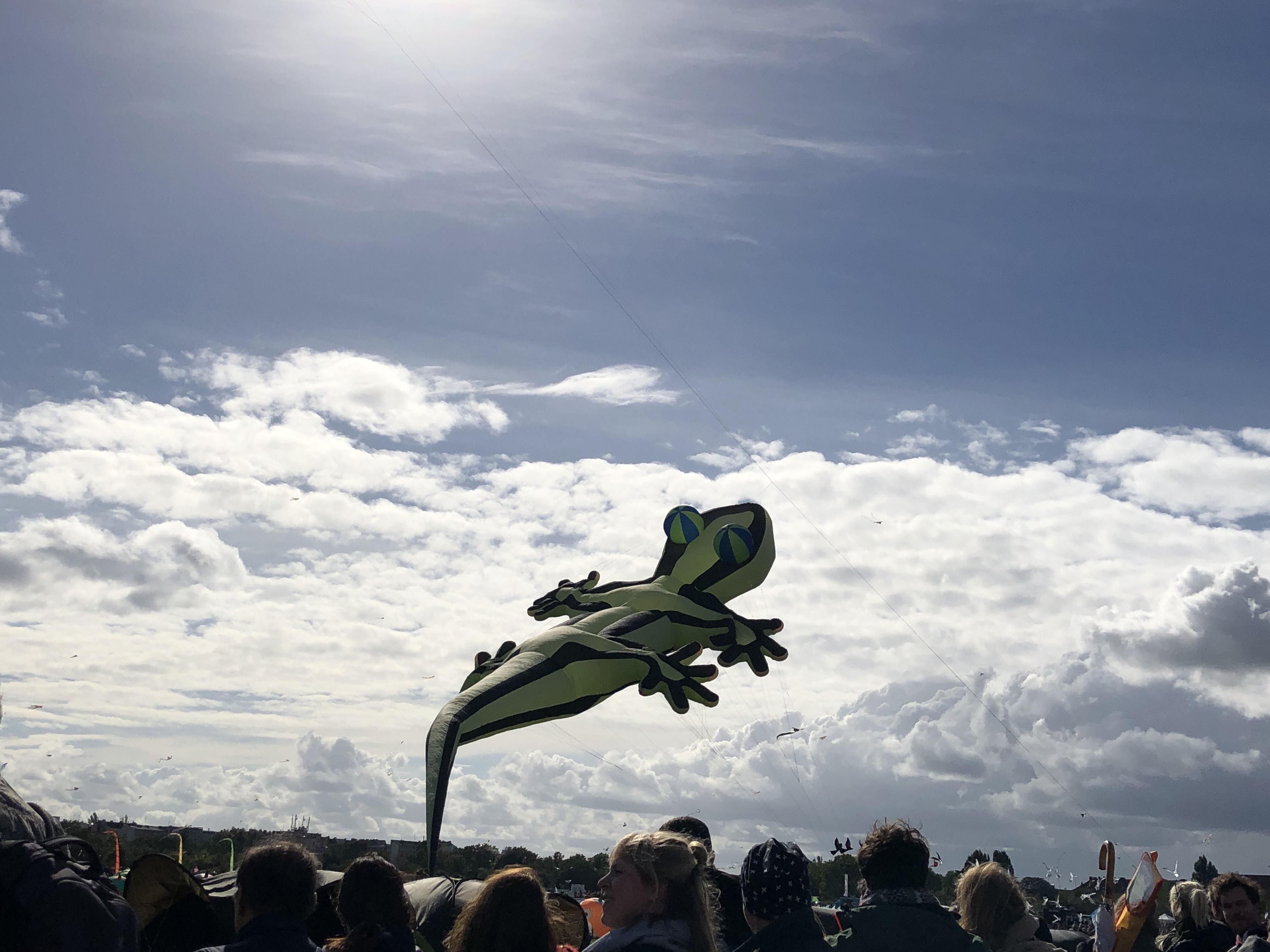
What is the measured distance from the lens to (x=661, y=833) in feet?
17.1

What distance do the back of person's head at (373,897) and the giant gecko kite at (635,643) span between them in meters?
14.3

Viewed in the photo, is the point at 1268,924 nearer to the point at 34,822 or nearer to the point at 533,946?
the point at 533,946

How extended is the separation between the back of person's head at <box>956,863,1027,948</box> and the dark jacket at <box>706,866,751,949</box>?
1.39 meters

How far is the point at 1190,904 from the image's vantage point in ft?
26.6

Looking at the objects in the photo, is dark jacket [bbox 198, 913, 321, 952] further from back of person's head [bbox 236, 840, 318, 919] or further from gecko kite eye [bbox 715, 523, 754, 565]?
gecko kite eye [bbox 715, 523, 754, 565]

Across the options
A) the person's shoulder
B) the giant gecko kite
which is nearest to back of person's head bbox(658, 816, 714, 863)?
the person's shoulder

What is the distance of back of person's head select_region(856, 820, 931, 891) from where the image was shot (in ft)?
18.5

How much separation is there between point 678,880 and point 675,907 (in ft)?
0.42

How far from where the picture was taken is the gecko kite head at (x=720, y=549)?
1051 inches

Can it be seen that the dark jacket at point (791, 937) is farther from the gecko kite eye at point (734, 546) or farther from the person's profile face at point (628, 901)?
the gecko kite eye at point (734, 546)

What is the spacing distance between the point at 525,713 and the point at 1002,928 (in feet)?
54.0

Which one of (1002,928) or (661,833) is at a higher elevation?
(661,833)

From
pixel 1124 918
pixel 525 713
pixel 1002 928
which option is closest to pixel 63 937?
pixel 1002 928

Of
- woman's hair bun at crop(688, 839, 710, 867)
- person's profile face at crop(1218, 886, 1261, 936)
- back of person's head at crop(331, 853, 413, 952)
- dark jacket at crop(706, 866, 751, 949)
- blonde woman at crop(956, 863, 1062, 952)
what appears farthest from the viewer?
person's profile face at crop(1218, 886, 1261, 936)
